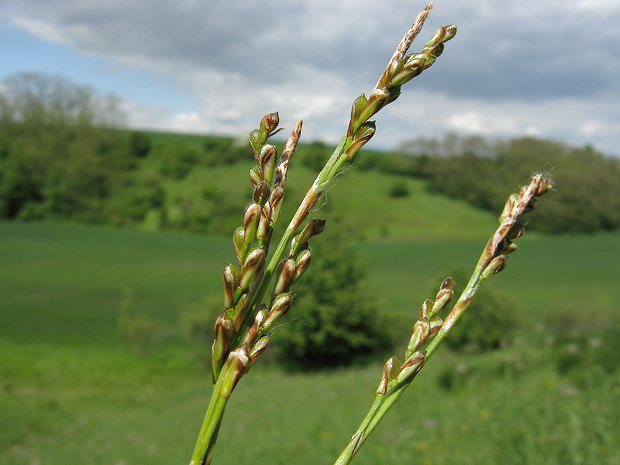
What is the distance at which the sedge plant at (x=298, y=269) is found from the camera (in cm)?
62

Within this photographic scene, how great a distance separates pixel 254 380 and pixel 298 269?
8.33ft

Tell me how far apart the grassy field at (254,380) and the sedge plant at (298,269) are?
0.40 m

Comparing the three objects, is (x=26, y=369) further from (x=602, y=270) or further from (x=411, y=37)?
(x=602, y=270)

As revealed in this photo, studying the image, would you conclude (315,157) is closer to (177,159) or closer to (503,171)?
(177,159)

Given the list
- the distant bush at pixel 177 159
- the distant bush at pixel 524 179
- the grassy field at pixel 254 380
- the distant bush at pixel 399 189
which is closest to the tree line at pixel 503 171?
the distant bush at pixel 524 179

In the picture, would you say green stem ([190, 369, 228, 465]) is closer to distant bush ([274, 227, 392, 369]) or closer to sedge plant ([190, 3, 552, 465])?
sedge plant ([190, 3, 552, 465])

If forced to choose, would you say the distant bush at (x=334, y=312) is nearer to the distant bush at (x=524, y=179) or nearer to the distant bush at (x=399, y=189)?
the distant bush at (x=524, y=179)

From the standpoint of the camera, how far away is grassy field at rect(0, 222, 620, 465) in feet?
20.2

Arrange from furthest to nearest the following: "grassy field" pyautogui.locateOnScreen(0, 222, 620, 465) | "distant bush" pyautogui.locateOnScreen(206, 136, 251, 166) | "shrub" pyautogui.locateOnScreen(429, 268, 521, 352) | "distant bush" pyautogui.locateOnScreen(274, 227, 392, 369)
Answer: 1. "distant bush" pyautogui.locateOnScreen(206, 136, 251, 166)
2. "distant bush" pyautogui.locateOnScreen(274, 227, 392, 369)
3. "shrub" pyautogui.locateOnScreen(429, 268, 521, 352)
4. "grassy field" pyautogui.locateOnScreen(0, 222, 620, 465)

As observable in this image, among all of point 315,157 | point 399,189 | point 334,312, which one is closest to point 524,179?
point 334,312

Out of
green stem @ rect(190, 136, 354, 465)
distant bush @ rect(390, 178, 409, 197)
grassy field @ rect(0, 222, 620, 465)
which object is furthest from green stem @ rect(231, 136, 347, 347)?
distant bush @ rect(390, 178, 409, 197)

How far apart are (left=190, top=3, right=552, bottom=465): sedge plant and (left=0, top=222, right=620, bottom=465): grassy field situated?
0.40 m

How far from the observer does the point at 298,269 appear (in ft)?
2.14

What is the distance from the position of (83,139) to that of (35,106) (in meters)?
9.49
